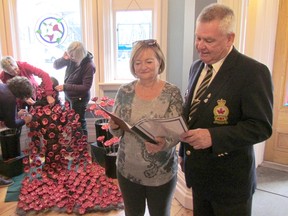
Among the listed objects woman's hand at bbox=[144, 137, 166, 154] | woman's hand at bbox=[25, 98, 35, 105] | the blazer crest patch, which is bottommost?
woman's hand at bbox=[25, 98, 35, 105]

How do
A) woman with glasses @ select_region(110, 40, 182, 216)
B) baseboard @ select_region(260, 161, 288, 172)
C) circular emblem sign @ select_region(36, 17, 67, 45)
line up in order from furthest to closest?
circular emblem sign @ select_region(36, 17, 67, 45), baseboard @ select_region(260, 161, 288, 172), woman with glasses @ select_region(110, 40, 182, 216)

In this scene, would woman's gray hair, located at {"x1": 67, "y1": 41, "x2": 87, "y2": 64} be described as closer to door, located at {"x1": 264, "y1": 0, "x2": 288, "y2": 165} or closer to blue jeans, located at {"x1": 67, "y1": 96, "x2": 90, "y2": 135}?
blue jeans, located at {"x1": 67, "y1": 96, "x2": 90, "y2": 135}

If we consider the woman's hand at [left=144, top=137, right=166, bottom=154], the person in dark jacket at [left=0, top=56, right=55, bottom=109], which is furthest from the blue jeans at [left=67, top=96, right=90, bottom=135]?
the woman's hand at [left=144, top=137, right=166, bottom=154]

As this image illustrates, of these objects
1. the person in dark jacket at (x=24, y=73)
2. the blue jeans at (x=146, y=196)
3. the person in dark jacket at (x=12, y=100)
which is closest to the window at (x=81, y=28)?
the person in dark jacket at (x=24, y=73)

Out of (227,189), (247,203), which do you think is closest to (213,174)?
(227,189)

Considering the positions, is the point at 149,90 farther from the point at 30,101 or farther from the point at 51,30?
the point at 51,30

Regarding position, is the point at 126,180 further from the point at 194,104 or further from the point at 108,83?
the point at 108,83

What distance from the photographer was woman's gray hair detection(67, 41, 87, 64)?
2.79m

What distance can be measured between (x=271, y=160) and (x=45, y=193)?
7.85 feet

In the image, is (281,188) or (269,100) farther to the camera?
(281,188)

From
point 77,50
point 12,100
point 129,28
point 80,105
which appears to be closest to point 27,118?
point 12,100

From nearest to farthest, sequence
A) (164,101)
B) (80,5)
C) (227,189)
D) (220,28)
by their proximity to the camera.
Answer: (220,28), (227,189), (164,101), (80,5)

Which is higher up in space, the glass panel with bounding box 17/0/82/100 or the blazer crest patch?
the glass panel with bounding box 17/0/82/100

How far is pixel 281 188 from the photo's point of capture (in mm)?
2420
